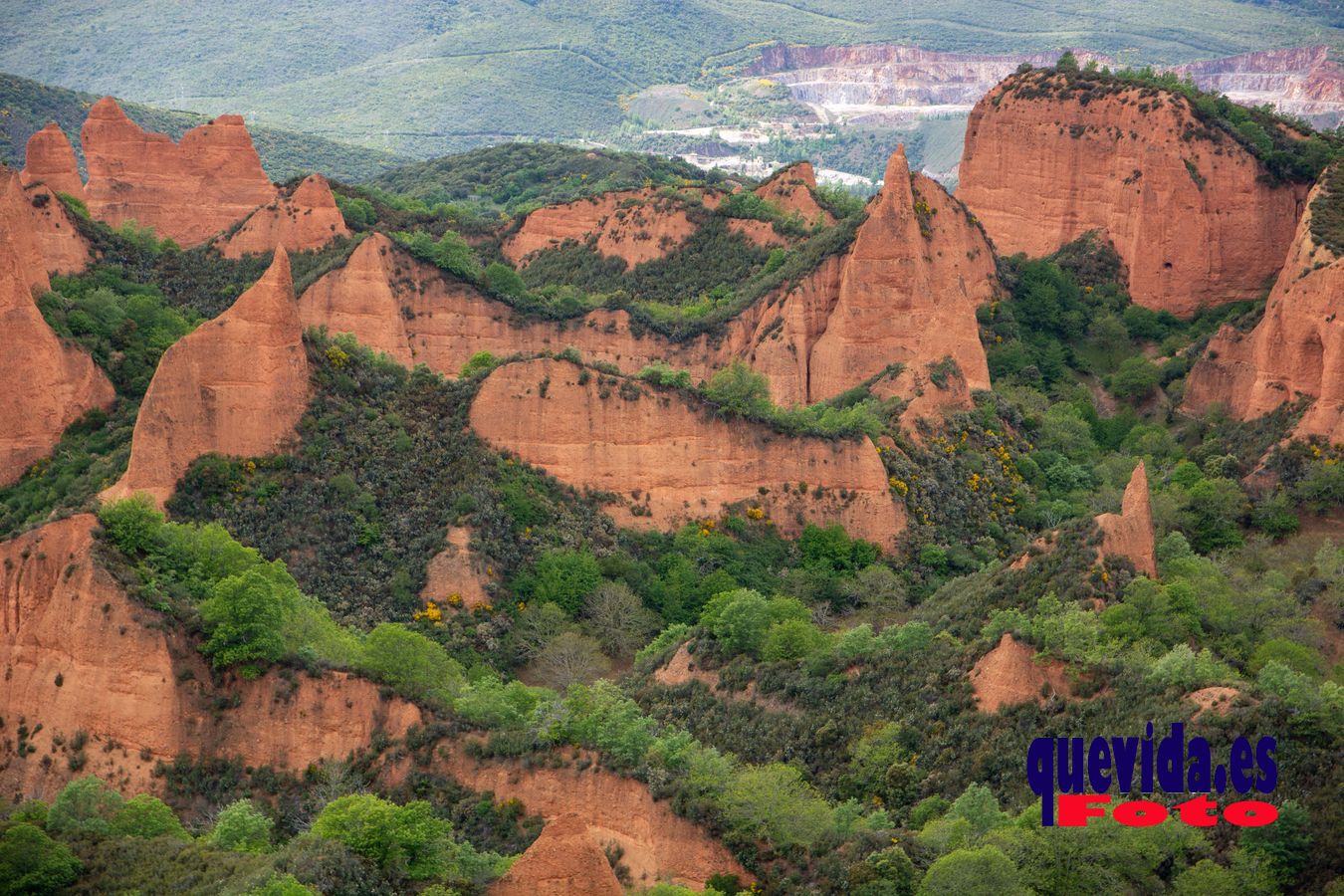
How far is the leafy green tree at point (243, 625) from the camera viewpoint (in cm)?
4997

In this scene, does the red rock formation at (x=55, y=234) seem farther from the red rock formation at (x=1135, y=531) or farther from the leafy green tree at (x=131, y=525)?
the red rock formation at (x=1135, y=531)

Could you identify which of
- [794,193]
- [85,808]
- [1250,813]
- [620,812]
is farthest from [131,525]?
[794,193]

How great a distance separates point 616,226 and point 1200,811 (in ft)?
191

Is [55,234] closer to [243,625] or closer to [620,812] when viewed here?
[243,625]

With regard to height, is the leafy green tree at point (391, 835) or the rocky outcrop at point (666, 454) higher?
the leafy green tree at point (391, 835)

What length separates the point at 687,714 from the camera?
5472 centimetres

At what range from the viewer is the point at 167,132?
504 ft

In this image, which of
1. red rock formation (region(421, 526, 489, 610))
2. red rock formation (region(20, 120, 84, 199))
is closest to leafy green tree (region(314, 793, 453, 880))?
red rock formation (region(421, 526, 489, 610))

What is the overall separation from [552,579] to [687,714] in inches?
442

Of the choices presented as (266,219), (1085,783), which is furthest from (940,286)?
(1085,783)

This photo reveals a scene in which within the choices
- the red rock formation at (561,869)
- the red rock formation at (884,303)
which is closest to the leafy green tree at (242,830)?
the red rock formation at (561,869)

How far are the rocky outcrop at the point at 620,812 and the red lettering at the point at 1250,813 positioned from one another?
8956mm

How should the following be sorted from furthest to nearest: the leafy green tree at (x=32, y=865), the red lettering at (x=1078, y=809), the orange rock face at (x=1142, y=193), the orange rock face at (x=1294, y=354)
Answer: the orange rock face at (x=1142, y=193), the orange rock face at (x=1294, y=354), the red lettering at (x=1078, y=809), the leafy green tree at (x=32, y=865)

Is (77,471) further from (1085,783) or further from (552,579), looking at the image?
(1085,783)
